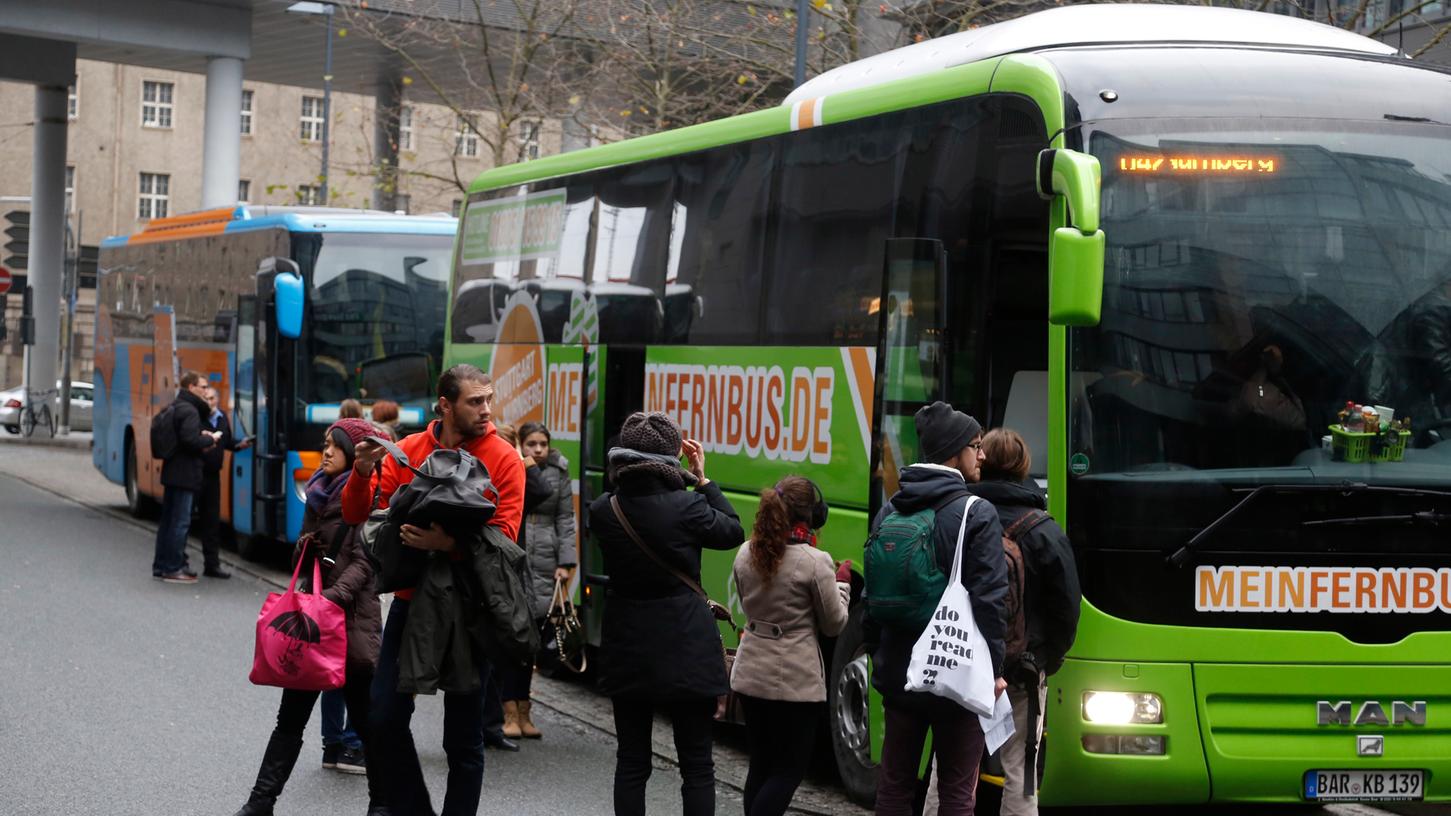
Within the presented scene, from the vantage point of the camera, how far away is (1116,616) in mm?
7133

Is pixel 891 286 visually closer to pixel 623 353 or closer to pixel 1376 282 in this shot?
pixel 1376 282

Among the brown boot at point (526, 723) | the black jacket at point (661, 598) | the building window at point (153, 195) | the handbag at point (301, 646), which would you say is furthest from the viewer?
the building window at point (153, 195)

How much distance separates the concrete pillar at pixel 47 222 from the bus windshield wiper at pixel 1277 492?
35.3 m

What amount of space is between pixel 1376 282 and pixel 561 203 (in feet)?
20.2

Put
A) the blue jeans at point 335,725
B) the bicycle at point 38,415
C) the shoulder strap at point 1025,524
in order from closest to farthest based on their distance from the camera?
the shoulder strap at point 1025,524
the blue jeans at point 335,725
the bicycle at point 38,415

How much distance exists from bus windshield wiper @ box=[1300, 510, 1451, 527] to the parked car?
39436mm

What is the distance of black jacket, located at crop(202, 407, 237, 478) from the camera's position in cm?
1723

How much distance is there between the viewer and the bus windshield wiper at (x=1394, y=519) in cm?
Result: 712

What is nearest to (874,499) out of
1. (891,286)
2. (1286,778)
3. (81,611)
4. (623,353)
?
(891,286)

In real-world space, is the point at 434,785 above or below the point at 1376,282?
below

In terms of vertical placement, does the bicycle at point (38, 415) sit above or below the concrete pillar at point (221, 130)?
below

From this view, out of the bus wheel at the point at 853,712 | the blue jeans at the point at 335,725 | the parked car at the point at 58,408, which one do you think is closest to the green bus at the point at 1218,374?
the bus wheel at the point at 853,712

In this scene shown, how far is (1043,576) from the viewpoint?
6629mm

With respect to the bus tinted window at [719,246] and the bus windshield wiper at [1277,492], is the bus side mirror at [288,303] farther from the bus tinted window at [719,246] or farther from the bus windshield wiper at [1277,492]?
the bus windshield wiper at [1277,492]
